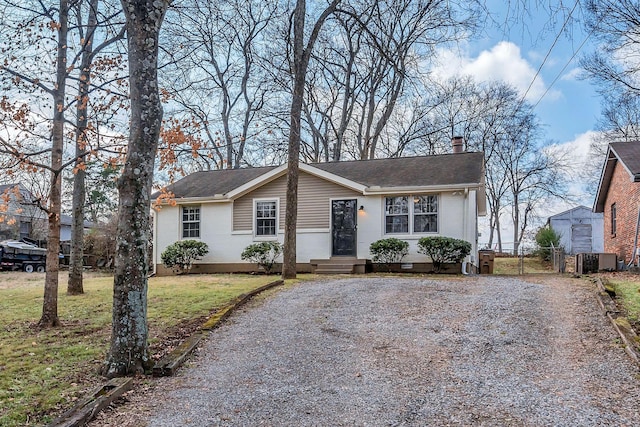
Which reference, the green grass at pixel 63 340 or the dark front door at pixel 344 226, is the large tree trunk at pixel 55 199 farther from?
the dark front door at pixel 344 226

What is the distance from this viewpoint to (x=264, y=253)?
14.8m

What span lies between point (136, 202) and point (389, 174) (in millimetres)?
11206

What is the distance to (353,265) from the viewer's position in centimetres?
1405

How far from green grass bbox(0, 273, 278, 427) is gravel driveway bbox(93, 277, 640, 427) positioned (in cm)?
70

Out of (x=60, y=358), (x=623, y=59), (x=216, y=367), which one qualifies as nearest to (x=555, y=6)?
(x=216, y=367)

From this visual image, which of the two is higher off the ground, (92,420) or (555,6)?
(555,6)

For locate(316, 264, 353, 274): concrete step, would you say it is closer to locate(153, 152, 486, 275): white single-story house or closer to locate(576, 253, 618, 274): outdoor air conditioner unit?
locate(153, 152, 486, 275): white single-story house

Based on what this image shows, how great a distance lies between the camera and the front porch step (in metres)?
14.0

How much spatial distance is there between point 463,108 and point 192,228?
746 inches

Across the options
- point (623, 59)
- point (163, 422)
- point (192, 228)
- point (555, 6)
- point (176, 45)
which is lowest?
point (163, 422)

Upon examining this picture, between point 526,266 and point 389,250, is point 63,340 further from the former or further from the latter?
point 526,266

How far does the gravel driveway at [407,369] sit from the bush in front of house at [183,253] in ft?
26.6

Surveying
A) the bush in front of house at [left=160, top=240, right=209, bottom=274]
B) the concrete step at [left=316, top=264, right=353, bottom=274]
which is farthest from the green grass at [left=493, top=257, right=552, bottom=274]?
the bush in front of house at [left=160, top=240, right=209, bottom=274]

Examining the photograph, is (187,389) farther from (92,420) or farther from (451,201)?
(451,201)
